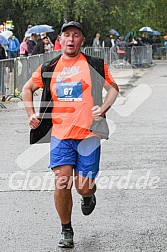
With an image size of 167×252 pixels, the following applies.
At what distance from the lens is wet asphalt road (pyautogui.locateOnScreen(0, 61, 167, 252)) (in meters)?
6.51

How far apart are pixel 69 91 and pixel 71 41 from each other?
421mm

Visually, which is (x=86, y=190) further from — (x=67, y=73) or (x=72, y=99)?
(x=67, y=73)

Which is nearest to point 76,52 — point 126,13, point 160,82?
point 160,82

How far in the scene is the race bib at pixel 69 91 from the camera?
630 cm

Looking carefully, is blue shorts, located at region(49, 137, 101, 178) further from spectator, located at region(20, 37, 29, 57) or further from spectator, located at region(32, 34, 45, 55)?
spectator, located at region(20, 37, 29, 57)

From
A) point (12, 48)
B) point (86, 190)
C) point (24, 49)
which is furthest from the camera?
point (12, 48)

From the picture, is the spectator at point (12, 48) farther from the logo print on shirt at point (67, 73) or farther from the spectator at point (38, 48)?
the logo print on shirt at point (67, 73)

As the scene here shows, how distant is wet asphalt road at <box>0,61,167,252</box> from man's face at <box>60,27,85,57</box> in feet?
5.34

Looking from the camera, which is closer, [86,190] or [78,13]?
[86,190]

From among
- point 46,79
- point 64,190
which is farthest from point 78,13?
point 64,190

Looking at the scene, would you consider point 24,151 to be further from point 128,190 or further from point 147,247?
point 147,247

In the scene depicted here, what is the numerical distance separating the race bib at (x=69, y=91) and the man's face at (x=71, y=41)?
25 cm

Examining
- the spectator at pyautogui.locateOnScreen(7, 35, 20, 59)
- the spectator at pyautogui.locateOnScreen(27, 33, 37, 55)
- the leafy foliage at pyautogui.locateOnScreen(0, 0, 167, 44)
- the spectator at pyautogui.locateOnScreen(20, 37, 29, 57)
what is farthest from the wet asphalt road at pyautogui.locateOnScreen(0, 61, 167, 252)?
the leafy foliage at pyautogui.locateOnScreen(0, 0, 167, 44)

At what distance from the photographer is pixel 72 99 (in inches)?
248
